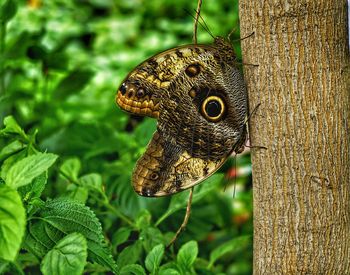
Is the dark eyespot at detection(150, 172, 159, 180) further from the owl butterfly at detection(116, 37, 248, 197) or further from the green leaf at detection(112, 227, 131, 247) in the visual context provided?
the green leaf at detection(112, 227, 131, 247)

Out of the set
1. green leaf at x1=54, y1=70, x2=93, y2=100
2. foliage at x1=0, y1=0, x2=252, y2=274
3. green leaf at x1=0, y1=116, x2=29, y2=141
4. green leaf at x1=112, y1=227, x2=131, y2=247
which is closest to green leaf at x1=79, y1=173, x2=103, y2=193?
foliage at x1=0, y1=0, x2=252, y2=274

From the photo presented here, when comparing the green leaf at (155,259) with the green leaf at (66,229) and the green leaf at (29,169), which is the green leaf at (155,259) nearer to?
the green leaf at (66,229)

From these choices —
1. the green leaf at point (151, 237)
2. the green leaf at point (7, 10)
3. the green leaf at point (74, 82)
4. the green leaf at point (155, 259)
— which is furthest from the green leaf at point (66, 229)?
the green leaf at point (74, 82)

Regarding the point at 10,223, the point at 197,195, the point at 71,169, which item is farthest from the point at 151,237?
the point at 10,223

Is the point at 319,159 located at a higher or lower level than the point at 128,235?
higher

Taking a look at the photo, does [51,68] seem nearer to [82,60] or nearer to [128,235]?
[128,235]

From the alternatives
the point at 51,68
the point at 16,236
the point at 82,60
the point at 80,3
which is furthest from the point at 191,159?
the point at 80,3

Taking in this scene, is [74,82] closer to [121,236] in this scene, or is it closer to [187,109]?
[121,236]
